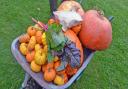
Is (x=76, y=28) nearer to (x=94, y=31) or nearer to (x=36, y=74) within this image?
(x=94, y=31)

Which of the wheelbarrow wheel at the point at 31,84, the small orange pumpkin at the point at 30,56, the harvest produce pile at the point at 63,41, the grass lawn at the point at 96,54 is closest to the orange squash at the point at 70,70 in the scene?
the harvest produce pile at the point at 63,41

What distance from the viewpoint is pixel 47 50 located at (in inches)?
96.0

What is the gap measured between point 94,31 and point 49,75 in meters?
0.59

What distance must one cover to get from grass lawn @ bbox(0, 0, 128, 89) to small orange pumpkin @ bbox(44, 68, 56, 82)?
1125 mm

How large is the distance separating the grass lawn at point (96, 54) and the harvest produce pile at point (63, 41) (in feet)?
3.44

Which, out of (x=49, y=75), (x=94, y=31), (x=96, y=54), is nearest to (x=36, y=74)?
(x=49, y=75)

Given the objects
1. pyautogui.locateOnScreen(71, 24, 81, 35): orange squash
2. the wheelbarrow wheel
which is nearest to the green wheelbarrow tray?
pyautogui.locateOnScreen(71, 24, 81, 35): orange squash

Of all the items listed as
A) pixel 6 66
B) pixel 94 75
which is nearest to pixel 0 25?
pixel 6 66

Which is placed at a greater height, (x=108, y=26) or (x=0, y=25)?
(x=108, y=26)

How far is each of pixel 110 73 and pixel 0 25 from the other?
1708 mm

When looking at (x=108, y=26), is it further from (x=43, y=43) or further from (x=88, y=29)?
(x=43, y=43)

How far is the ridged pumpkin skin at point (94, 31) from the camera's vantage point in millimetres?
2670

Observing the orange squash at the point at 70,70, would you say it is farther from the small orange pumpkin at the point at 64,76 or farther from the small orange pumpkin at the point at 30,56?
the small orange pumpkin at the point at 30,56

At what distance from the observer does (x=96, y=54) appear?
13.7 feet
